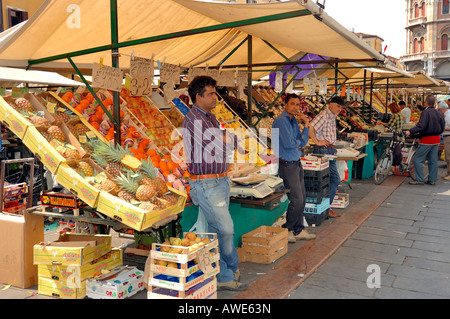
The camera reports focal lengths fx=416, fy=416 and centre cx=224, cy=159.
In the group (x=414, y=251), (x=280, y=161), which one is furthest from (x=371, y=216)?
(x=280, y=161)

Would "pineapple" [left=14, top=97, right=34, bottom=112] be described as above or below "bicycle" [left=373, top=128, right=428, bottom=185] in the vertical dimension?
above

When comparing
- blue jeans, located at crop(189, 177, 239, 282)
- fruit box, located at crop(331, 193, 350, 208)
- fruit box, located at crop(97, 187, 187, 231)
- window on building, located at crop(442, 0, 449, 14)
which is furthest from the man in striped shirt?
window on building, located at crop(442, 0, 449, 14)

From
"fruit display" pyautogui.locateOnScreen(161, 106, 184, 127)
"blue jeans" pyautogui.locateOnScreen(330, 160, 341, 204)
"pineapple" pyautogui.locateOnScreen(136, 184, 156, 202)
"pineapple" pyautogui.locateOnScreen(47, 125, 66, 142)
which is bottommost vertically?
"blue jeans" pyautogui.locateOnScreen(330, 160, 341, 204)

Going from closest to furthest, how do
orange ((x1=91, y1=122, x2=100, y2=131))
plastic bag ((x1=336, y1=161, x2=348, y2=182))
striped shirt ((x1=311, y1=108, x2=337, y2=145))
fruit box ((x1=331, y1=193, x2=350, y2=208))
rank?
orange ((x1=91, y1=122, x2=100, y2=131)), striped shirt ((x1=311, y1=108, x2=337, y2=145)), fruit box ((x1=331, y1=193, x2=350, y2=208)), plastic bag ((x1=336, y1=161, x2=348, y2=182))

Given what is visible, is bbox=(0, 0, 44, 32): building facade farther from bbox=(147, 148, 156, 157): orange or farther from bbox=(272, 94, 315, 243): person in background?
bbox=(272, 94, 315, 243): person in background

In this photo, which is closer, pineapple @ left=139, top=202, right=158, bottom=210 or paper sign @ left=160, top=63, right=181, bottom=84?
pineapple @ left=139, top=202, right=158, bottom=210

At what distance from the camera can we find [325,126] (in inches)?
254

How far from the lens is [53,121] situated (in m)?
4.18

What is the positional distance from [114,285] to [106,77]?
6.32 ft

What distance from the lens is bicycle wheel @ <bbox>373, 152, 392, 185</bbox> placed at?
9578mm

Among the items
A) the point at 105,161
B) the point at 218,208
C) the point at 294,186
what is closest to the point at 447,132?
the point at 294,186

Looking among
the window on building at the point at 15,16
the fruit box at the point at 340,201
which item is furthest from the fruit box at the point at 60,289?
the window on building at the point at 15,16

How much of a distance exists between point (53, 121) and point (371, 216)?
5.13m

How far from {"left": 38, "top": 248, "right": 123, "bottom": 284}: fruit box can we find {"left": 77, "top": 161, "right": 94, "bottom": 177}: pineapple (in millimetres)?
865
